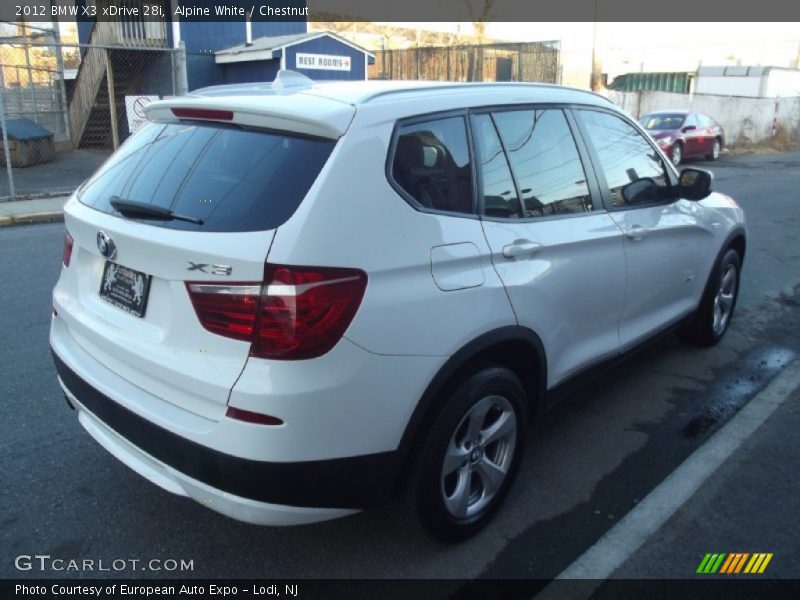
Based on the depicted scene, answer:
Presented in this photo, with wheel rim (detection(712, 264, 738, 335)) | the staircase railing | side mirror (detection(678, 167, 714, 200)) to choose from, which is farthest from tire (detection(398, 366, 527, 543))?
the staircase railing

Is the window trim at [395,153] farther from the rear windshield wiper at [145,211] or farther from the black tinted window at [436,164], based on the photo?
the rear windshield wiper at [145,211]

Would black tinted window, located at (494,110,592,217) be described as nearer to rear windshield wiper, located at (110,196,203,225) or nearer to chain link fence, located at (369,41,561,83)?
rear windshield wiper, located at (110,196,203,225)

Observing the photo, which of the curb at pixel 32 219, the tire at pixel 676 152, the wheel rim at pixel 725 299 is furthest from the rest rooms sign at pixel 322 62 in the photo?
the wheel rim at pixel 725 299

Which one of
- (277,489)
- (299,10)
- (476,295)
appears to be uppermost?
(299,10)

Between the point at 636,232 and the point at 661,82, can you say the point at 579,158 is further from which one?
the point at 661,82

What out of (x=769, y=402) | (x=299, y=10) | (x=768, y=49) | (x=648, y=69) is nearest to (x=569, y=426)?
(x=769, y=402)

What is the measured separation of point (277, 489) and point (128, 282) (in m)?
1.00

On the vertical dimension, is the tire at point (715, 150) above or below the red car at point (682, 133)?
below

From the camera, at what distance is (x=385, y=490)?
2514mm

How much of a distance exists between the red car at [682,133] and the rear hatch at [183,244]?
19.1 meters

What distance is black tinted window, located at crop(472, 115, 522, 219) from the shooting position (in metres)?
2.92

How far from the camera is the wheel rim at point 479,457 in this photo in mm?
2766

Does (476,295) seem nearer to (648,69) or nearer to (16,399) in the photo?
(16,399)

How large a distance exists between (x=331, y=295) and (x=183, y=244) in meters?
0.56
